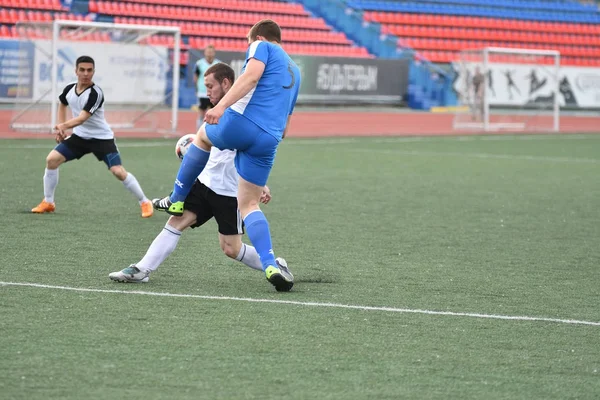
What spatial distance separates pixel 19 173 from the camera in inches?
517

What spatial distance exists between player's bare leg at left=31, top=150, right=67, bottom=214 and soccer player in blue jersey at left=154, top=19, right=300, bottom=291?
3.71 m

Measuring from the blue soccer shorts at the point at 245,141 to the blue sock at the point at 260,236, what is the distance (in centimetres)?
22

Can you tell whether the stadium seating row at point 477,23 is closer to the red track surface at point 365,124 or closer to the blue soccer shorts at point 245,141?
the red track surface at point 365,124

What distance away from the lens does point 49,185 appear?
32.3ft

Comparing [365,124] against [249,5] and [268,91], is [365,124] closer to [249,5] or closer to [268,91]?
[249,5]

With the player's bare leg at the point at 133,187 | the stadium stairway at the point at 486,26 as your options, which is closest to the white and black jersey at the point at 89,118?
the player's bare leg at the point at 133,187

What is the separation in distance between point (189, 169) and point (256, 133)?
1.56 ft

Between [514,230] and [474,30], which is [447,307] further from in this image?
[474,30]

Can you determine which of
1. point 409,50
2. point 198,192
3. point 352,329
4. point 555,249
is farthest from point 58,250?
point 409,50

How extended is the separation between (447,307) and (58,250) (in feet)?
10.1

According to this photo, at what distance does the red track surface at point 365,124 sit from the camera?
23.6 m

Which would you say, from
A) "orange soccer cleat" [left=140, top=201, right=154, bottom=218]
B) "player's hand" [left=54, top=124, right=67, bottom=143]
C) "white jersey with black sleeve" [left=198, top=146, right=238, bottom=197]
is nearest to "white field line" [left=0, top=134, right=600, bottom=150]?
"orange soccer cleat" [left=140, top=201, right=154, bottom=218]

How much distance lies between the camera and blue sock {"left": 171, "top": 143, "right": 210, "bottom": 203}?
6316 mm

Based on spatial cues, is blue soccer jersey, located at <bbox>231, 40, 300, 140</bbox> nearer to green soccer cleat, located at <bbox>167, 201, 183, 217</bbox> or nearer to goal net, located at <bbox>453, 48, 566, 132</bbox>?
green soccer cleat, located at <bbox>167, 201, 183, 217</bbox>
